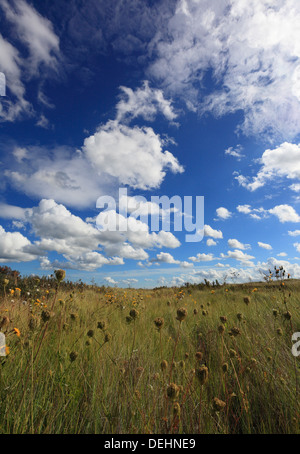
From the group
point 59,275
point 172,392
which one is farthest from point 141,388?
point 59,275

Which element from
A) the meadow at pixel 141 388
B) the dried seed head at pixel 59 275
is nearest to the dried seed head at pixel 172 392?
the meadow at pixel 141 388

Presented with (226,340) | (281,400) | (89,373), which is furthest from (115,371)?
(226,340)

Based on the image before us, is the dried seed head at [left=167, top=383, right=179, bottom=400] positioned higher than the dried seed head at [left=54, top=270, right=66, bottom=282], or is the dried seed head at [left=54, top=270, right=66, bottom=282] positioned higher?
the dried seed head at [left=54, top=270, right=66, bottom=282]

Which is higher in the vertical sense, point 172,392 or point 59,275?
point 59,275

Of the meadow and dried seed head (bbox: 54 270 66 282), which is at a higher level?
dried seed head (bbox: 54 270 66 282)

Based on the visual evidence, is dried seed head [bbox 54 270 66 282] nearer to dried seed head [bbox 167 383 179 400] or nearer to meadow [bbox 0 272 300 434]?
meadow [bbox 0 272 300 434]

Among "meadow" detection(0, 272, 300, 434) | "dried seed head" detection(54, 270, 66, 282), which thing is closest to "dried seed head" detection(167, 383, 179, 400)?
"meadow" detection(0, 272, 300, 434)

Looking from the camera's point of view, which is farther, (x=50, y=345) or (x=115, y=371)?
(x=50, y=345)

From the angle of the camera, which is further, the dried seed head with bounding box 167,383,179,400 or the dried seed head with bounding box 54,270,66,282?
the dried seed head with bounding box 54,270,66,282

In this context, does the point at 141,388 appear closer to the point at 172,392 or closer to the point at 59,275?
the point at 172,392

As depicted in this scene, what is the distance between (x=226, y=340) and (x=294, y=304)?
2508mm

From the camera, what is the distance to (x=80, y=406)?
7.04ft
